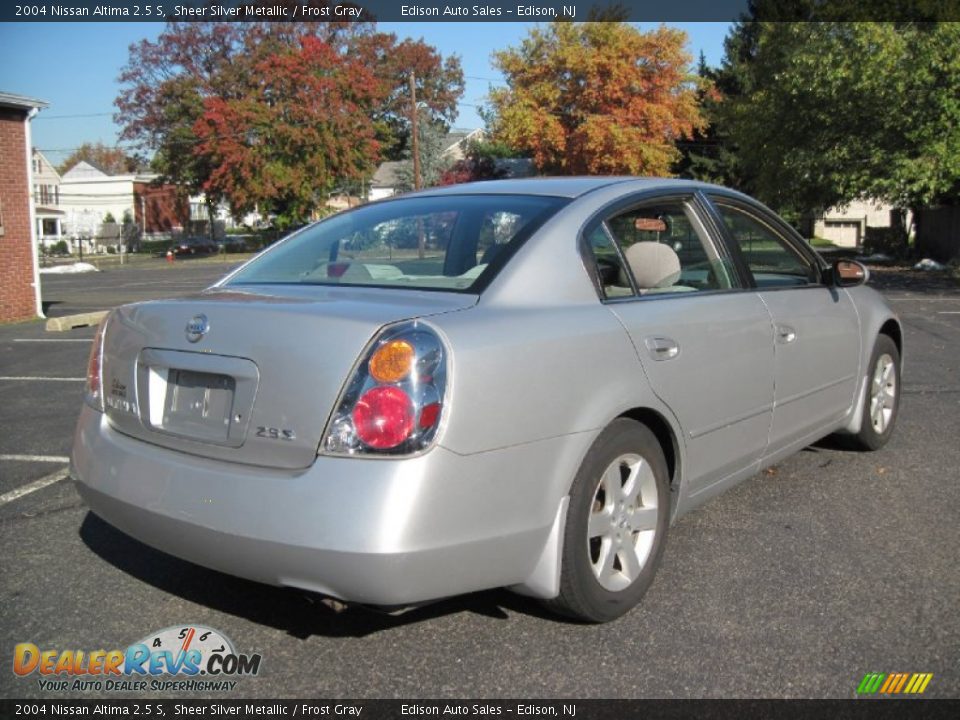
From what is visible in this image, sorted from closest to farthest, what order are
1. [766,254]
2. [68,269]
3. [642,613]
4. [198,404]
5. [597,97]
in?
[198,404]
[642,613]
[766,254]
[597,97]
[68,269]

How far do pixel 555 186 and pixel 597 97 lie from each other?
33663 mm

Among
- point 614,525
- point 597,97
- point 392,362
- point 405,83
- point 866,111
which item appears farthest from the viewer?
point 405,83

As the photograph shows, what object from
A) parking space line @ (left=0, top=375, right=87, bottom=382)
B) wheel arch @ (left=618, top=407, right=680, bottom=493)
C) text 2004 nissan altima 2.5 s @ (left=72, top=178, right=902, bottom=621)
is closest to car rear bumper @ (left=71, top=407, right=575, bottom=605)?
text 2004 nissan altima 2.5 s @ (left=72, top=178, right=902, bottom=621)

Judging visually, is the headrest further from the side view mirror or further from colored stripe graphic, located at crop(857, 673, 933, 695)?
colored stripe graphic, located at crop(857, 673, 933, 695)

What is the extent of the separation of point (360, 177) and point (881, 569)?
4577 centimetres

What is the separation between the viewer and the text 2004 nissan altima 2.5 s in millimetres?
2570

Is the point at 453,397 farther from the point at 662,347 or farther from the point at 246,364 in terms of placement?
the point at 662,347

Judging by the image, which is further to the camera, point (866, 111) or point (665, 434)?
point (866, 111)

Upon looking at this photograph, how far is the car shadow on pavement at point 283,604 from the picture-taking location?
10.4 feet

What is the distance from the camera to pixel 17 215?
1597 cm

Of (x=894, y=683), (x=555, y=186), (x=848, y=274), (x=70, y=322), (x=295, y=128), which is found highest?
(x=295, y=128)

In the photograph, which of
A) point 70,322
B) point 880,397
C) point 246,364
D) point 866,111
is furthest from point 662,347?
point 866,111

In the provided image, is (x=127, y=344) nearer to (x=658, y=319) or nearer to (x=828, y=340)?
(x=658, y=319)

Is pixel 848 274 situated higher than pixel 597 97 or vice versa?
pixel 597 97
